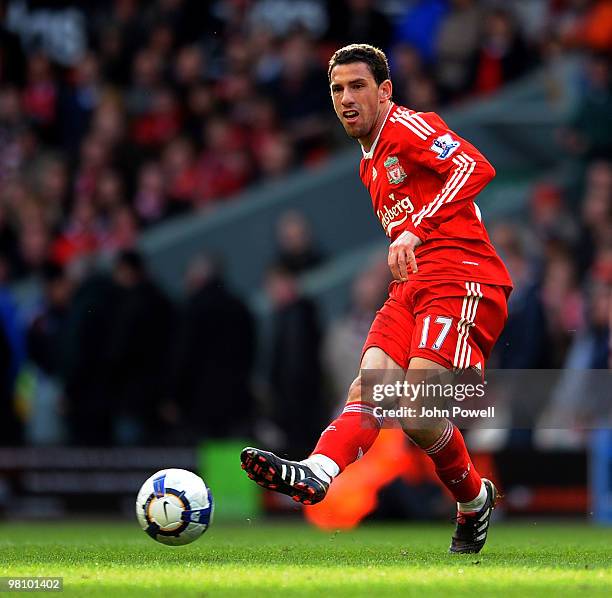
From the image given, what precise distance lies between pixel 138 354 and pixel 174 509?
6.66 m

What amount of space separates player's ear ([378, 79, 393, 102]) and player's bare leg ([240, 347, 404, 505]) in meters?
1.18

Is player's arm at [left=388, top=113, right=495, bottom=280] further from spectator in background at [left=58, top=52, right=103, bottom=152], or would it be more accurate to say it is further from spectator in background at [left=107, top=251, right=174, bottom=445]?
spectator in background at [left=58, top=52, right=103, bottom=152]

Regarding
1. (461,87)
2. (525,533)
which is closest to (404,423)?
(525,533)

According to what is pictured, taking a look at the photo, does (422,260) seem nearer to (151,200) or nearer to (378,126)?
(378,126)

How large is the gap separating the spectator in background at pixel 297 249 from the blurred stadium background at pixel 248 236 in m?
0.03

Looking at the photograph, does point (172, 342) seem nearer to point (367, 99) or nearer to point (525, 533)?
point (525, 533)

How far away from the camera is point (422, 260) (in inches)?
278

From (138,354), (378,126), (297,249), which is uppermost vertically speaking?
(297,249)

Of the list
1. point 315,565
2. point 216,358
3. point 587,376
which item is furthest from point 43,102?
point 315,565

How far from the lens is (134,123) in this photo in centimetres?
1686

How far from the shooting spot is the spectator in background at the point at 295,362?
12992 millimetres

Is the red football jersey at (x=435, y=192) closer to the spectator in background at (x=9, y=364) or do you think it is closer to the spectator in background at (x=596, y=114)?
the spectator in background at (x=596, y=114)

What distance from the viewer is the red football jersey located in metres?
6.97

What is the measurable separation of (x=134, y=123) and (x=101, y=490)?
4.94 m
